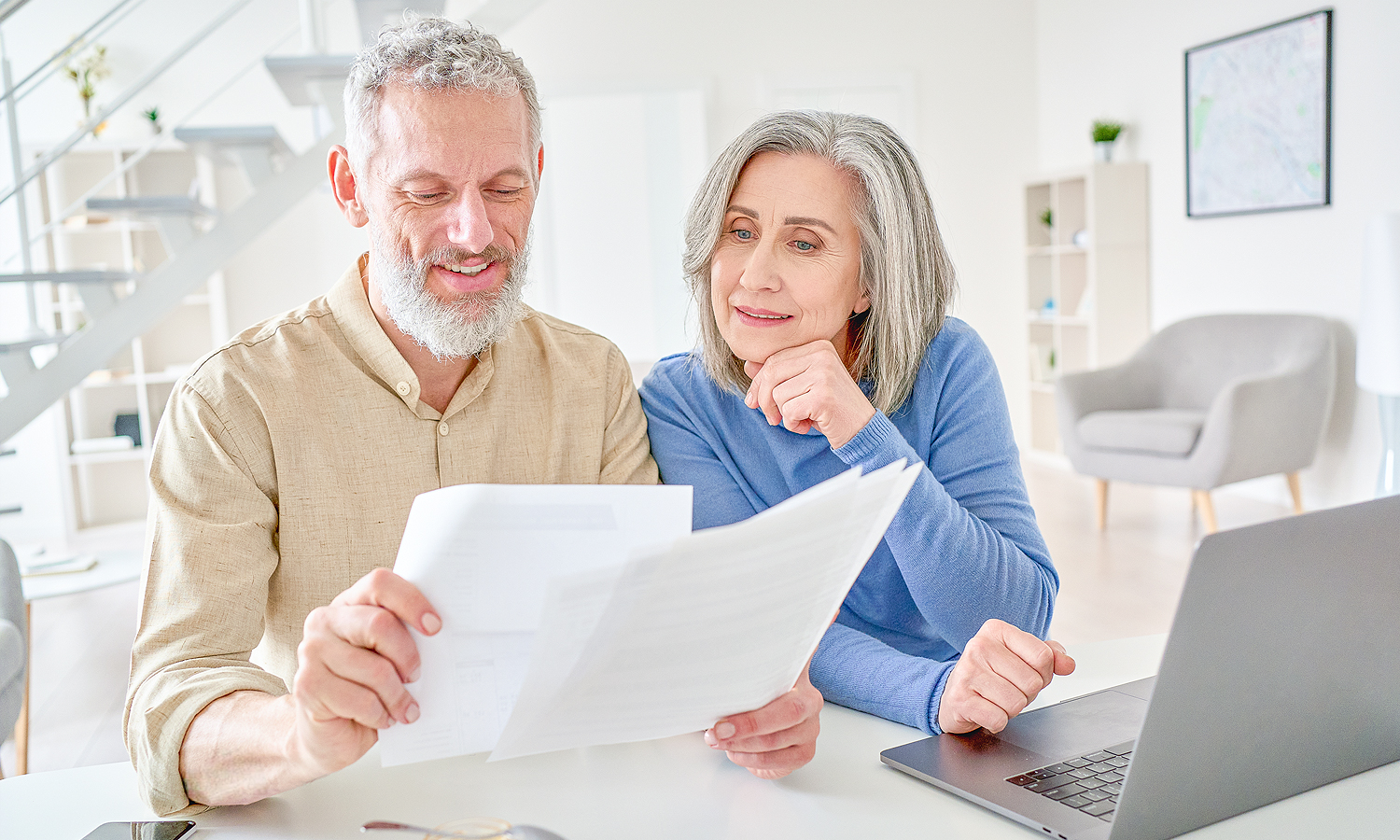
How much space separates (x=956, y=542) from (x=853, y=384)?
0.71 ft

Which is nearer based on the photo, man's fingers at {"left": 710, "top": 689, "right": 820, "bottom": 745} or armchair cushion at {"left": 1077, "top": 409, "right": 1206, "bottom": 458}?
man's fingers at {"left": 710, "top": 689, "right": 820, "bottom": 745}

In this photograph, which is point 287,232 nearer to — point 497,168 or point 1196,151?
point 1196,151

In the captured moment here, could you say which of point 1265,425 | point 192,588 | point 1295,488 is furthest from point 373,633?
point 1295,488

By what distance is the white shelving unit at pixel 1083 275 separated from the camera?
6.01 meters

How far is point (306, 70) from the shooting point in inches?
145

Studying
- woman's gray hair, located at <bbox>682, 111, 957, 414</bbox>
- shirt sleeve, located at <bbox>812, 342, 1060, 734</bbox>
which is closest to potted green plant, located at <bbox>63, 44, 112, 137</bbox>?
woman's gray hair, located at <bbox>682, 111, 957, 414</bbox>

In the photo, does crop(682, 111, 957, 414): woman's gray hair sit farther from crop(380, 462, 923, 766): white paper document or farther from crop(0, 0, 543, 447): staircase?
crop(0, 0, 543, 447): staircase

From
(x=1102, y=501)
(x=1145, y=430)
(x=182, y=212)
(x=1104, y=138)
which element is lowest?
(x=1102, y=501)

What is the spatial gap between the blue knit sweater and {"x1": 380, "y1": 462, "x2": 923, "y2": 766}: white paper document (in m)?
0.43

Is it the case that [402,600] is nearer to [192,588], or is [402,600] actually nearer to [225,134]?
[192,588]

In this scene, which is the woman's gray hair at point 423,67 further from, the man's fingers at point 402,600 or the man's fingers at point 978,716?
the man's fingers at point 978,716

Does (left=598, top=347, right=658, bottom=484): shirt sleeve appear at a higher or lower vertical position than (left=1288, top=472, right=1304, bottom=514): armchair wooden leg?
higher

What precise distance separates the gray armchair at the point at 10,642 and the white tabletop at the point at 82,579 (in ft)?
3.44

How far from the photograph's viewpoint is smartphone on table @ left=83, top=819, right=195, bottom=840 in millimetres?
837
